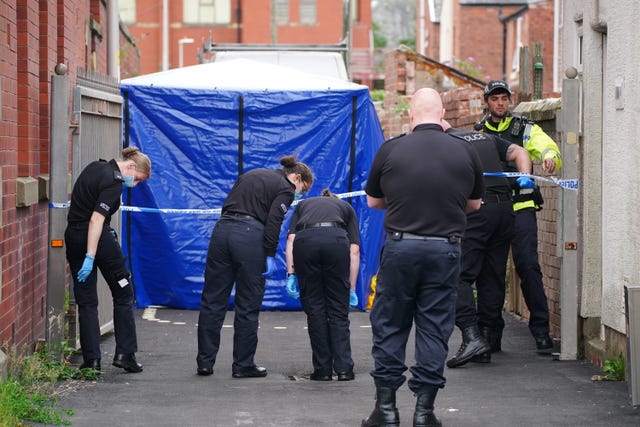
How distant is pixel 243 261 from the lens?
361 inches

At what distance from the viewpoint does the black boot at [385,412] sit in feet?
23.1

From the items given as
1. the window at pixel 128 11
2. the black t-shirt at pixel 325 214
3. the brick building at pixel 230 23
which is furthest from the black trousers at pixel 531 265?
the window at pixel 128 11

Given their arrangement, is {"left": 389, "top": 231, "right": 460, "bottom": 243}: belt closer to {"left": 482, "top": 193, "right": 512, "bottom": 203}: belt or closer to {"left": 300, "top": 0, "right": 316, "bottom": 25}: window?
{"left": 482, "top": 193, "right": 512, "bottom": 203}: belt

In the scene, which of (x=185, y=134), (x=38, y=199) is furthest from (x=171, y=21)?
(x=38, y=199)

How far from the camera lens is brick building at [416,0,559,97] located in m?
33.9

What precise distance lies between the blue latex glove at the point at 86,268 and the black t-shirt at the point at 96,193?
0.94 ft

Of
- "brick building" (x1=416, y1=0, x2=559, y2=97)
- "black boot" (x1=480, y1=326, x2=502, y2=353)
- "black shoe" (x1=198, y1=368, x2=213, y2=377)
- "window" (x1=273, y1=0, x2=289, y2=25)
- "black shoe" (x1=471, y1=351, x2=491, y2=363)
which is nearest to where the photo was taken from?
"black shoe" (x1=198, y1=368, x2=213, y2=377)

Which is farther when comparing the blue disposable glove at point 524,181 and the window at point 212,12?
the window at point 212,12

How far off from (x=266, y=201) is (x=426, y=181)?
2402mm

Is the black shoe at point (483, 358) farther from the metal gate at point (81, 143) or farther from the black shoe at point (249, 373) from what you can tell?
the metal gate at point (81, 143)

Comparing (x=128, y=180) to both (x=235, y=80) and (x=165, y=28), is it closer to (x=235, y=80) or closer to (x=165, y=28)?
(x=235, y=80)

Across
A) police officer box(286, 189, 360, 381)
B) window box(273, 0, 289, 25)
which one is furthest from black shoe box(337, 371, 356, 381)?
window box(273, 0, 289, 25)

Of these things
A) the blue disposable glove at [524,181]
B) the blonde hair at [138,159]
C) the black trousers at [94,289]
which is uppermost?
the blonde hair at [138,159]

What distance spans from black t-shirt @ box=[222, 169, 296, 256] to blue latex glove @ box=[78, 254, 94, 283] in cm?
109
